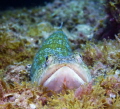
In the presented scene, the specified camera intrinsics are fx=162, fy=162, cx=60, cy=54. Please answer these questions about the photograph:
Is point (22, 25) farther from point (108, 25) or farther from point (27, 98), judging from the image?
point (27, 98)

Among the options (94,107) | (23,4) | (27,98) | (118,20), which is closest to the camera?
(94,107)

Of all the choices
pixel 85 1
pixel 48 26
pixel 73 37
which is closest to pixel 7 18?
pixel 48 26

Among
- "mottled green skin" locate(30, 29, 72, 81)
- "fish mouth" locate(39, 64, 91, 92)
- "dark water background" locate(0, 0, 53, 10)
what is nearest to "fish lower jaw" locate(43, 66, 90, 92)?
"fish mouth" locate(39, 64, 91, 92)

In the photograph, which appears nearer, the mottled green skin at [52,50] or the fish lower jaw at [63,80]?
the fish lower jaw at [63,80]

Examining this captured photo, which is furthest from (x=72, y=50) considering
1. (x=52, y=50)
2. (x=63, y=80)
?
(x=63, y=80)

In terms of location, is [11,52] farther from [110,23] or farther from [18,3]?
[18,3]

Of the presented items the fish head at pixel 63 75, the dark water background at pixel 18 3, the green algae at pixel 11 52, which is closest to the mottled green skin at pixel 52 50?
the fish head at pixel 63 75

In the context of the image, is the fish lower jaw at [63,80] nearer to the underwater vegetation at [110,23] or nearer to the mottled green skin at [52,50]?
the mottled green skin at [52,50]
